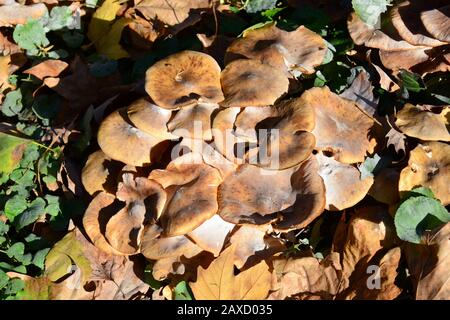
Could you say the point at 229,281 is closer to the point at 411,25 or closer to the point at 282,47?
the point at 282,47

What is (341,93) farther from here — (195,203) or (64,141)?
(64,141)

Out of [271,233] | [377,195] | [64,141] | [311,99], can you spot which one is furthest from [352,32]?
[64,141]

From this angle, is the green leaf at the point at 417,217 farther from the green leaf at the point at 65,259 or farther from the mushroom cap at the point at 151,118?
the green leaf at the point at 65,259

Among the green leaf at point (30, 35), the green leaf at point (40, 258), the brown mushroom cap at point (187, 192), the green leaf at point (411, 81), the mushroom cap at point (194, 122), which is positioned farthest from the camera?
the green leaf at point (30, 35)

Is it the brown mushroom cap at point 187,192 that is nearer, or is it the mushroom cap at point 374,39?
the brown mushroom cap at point 187,192

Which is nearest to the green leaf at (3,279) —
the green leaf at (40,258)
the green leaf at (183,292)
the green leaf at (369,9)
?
the green leaf at (40,258)

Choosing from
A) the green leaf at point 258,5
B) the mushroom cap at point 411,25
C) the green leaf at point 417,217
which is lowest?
the green leaf at point 417,217

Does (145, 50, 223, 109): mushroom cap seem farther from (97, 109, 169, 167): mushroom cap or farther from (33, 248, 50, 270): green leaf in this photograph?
(33, 248, 50, 270): green leaf

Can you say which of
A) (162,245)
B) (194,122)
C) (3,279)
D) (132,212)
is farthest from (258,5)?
(3,279)

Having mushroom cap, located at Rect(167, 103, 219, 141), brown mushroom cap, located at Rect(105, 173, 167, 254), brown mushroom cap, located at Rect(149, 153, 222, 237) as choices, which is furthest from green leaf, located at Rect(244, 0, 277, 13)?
brown mushroom cap, located at Rect(105, 173, 167, 254)
